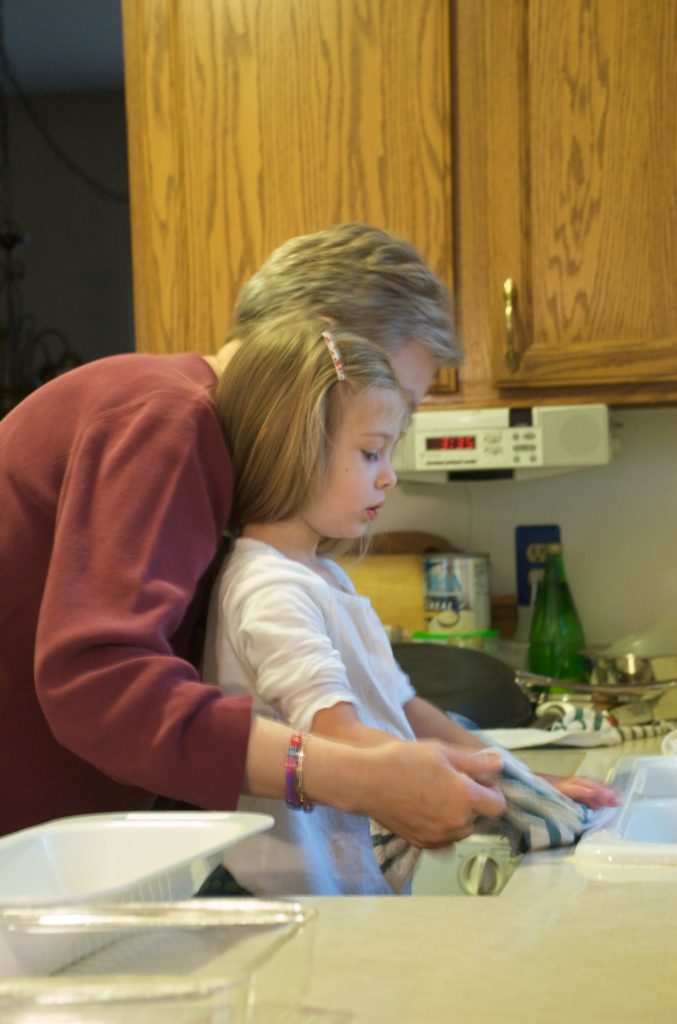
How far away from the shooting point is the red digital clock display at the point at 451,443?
2.30m

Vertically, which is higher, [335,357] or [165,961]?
[335,357]

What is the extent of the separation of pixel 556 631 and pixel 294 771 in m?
1.45

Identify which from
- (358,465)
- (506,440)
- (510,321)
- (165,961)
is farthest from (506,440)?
(165,961)

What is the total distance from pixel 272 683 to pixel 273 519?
0.20m

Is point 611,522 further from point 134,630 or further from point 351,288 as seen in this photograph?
point 134,630

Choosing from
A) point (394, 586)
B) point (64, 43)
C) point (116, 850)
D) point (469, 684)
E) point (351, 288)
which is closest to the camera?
point (116, 850)

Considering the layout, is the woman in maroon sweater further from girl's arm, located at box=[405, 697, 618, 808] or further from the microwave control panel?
the microwave control panel

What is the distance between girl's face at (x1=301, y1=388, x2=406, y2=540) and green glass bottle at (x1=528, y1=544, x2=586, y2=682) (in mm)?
1139

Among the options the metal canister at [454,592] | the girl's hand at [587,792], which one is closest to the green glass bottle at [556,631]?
the metal canister at [454,592]

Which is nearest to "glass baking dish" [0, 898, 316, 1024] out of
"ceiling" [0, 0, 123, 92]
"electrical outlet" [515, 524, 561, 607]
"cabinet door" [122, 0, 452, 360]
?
"cabinet door" [122, 0, 452, 360]

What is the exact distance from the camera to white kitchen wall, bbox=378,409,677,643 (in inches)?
101

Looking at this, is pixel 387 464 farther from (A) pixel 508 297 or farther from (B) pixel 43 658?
(A) pixel 508 297

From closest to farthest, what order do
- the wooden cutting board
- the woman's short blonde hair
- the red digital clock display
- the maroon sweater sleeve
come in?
the maroon sweater sleeve < the woman's short blonde hair < the red digital clock display < the wooden cutting board

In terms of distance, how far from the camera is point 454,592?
→ 2439mm
